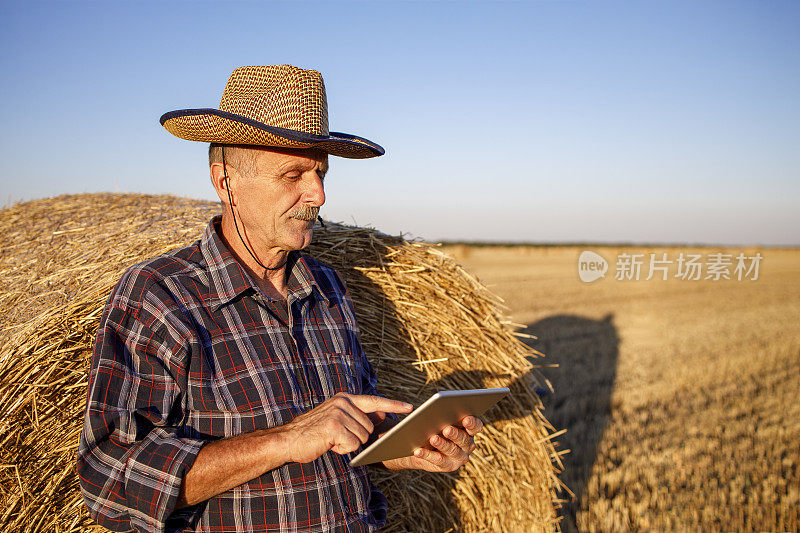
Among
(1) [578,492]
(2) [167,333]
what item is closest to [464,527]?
(1) [578,492]

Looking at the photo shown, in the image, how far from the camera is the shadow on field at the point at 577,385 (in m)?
4.66

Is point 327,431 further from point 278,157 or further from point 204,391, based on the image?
point 278,157

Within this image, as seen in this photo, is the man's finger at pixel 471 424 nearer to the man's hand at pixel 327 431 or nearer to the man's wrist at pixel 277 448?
the man's hand at pixel 327 431

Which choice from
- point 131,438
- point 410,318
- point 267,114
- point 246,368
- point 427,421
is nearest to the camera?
point 131,438

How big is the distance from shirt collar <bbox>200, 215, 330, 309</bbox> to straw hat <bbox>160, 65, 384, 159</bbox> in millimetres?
378

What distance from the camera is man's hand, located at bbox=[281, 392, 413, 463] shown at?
5.47 ft

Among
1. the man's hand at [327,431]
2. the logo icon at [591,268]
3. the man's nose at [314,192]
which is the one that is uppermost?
the man's nose at [314,192]

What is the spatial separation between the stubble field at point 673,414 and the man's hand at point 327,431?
2075 mm

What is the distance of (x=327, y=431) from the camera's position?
5.47ft

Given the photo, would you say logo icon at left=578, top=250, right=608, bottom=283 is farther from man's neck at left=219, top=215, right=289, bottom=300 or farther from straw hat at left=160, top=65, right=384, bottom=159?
straw hat at left=160, top=65, right=384, bottom=159

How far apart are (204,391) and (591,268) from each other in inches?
866

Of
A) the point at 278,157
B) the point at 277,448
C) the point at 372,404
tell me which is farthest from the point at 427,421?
the point at 278,157

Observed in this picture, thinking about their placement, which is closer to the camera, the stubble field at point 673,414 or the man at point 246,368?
the man at point 246,368

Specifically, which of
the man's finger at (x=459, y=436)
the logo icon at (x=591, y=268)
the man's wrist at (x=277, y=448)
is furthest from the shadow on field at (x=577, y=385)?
the logo icon at (x=591, y=268)
